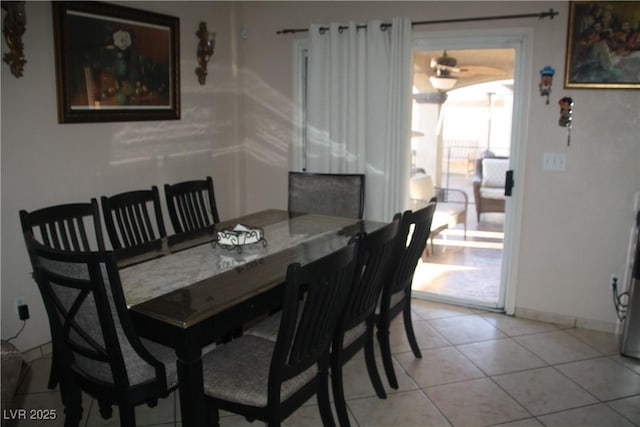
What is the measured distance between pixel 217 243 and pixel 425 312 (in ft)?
5.90

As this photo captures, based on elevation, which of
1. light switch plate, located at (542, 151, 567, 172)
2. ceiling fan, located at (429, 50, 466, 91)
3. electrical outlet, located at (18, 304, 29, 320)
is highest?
ceiling fan, located at (429, 50, 466, 91)

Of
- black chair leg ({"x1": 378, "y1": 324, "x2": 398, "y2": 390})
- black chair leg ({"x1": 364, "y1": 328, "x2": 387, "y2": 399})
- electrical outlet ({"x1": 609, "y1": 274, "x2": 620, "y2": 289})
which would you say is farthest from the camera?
electrical outlet ({"x1": 609, "y1": 274, "x2": 620, "y2": 289})

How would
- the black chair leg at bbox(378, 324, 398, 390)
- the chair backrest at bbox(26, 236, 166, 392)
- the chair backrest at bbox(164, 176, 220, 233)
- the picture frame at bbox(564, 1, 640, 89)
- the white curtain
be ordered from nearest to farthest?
the chair backrest at bbox(26, 236, 166, 392) → the black chair leg at bbox(378, 324, 398, 390) → the picture frame at bbox(564, 1, 640, 89) → the chair backrest at bbox(164, 176, 220, 233) → the white curtain

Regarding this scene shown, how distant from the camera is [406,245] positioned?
104 inches

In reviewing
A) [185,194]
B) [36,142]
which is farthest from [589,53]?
[36,142]

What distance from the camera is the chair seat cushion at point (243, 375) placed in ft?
6.30

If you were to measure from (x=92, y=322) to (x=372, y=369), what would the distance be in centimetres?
138

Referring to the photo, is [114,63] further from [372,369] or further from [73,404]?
[372,369]

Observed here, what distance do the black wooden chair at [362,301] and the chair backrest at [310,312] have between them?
14cm


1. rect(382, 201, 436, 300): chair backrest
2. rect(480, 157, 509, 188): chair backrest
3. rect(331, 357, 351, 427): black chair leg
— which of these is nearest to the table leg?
rect(331, 357, 351, 427): black chair leg

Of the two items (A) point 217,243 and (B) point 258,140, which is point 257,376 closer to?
(A) point 217,243

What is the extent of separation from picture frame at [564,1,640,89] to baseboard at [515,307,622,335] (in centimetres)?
→ 152

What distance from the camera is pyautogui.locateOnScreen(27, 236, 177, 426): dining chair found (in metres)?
1.75

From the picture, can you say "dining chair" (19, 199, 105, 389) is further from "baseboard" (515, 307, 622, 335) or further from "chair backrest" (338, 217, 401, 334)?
"baseboard" (515, 307, 622, 335)
